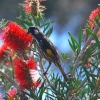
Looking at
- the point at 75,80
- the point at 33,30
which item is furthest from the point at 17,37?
the point at 75,80

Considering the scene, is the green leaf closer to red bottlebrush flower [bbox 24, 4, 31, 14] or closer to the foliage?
the foliage

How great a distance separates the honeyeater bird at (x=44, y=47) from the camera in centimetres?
137

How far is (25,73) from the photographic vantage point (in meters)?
1.31

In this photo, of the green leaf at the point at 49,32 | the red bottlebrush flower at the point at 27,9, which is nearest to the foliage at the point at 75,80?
the green leaf at the point at 49,32

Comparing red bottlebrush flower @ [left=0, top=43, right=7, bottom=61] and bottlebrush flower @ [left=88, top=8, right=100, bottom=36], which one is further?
red bottlebrush flower @ [left=0, top=43, right=7, bottom=61]

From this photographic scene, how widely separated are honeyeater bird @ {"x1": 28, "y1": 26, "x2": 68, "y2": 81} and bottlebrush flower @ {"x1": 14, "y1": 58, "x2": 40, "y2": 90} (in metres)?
0.08

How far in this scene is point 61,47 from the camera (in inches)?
240

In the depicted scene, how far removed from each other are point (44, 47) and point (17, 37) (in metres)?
0.11

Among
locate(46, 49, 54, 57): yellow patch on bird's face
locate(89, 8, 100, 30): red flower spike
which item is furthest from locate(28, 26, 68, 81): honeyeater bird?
locate(89, 8, 100, 30): red flower spike

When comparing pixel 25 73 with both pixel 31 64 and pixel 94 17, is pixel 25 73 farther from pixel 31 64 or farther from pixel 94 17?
pixel 94 17

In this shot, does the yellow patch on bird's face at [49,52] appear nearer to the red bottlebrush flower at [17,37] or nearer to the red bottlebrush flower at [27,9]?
the red bottlebrush flower at [17,37]

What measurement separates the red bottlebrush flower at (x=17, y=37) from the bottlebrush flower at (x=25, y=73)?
61 millimetres

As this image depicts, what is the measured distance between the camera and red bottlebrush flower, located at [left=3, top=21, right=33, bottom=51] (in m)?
1.35

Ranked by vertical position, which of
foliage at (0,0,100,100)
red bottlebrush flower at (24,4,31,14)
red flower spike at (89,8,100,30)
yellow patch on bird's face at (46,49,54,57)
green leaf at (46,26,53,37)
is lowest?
foliage at (0,0,100,100)
